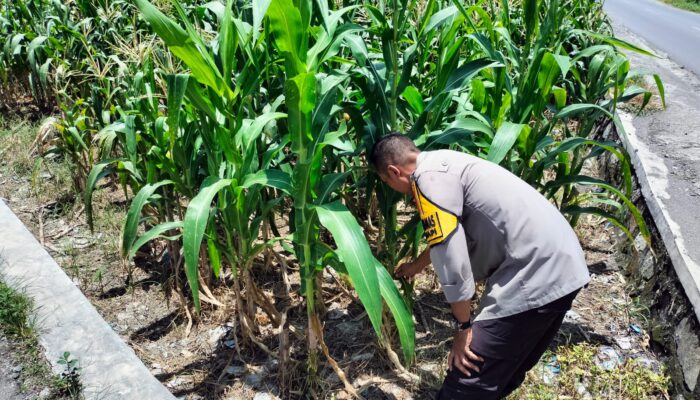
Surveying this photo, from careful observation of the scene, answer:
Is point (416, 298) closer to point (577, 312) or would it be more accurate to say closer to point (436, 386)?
point (436, 386)

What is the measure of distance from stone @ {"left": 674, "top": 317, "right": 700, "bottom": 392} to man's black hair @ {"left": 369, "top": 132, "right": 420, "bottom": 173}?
155cm

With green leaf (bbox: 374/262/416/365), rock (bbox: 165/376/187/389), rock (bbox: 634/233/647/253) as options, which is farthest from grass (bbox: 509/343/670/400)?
rock (bbox: 165/376/187/389)

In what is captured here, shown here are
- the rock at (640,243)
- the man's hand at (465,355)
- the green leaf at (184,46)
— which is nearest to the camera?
the green leaf at (184,46)

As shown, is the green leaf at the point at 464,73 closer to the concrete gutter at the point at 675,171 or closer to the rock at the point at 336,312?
the concrete gutter at the point at 675,171

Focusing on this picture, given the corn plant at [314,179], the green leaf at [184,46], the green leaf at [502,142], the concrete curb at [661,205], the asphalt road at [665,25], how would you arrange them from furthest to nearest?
1. the asphalt road at [665,25]
2. the concrete curb at [661,205]
3. the green leaf at [502,142]
4. the corn plant at [314,179]
5. the green leaf at [184,46]

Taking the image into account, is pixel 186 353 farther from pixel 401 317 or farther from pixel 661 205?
pixel 661 205

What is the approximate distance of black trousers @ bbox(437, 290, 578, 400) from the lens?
7.07 feet

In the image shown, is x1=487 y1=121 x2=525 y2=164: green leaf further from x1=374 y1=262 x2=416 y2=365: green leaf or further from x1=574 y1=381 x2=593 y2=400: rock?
x1=574 y1=381 x2=593 y2=400: rock

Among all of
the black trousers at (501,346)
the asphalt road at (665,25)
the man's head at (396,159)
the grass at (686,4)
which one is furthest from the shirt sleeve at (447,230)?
the grass at (686,4)

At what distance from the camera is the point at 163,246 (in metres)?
3.82

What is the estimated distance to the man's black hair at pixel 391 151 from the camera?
7.22ft

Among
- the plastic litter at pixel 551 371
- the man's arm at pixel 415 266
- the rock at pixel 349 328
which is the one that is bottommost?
the plastic litter at pixel 551 371

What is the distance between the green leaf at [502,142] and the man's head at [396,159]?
44cm

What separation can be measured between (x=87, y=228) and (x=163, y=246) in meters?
0.66
